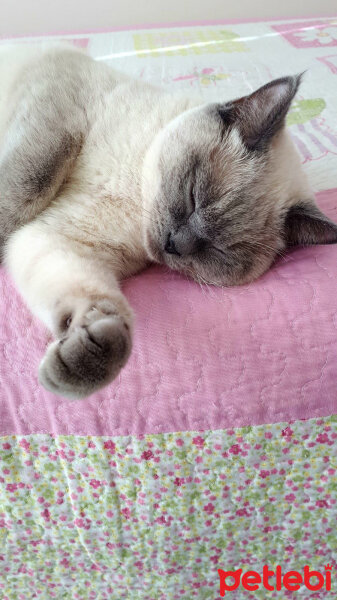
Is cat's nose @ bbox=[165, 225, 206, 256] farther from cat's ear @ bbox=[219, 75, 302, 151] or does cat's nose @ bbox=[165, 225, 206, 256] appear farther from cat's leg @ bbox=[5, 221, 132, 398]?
cat's ear @ bbox=[219, 75, 302, 151]

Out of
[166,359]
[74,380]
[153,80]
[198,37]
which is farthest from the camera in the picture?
[198,37]

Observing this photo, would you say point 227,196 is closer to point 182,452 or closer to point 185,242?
point 185,242

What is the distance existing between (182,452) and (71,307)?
1.05 ft

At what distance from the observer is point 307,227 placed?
1083mm

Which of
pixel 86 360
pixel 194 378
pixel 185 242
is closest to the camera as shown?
pixel 86 360

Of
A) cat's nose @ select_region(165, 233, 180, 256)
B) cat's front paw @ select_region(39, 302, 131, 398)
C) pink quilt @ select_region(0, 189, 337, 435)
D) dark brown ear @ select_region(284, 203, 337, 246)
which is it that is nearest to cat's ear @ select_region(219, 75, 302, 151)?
dark brown ear @ select_region(284, 203, 337, 246)

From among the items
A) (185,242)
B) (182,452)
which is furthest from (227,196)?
(182,452)

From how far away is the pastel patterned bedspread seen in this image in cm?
87

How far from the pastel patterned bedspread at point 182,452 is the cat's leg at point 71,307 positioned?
0.15 feet

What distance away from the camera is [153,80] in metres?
1.96

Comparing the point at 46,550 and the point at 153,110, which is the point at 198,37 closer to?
the point at 153,110

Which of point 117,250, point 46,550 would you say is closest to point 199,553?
point 46,550

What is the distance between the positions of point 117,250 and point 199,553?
2.11ft

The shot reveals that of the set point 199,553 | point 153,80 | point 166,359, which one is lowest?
point 199,553
